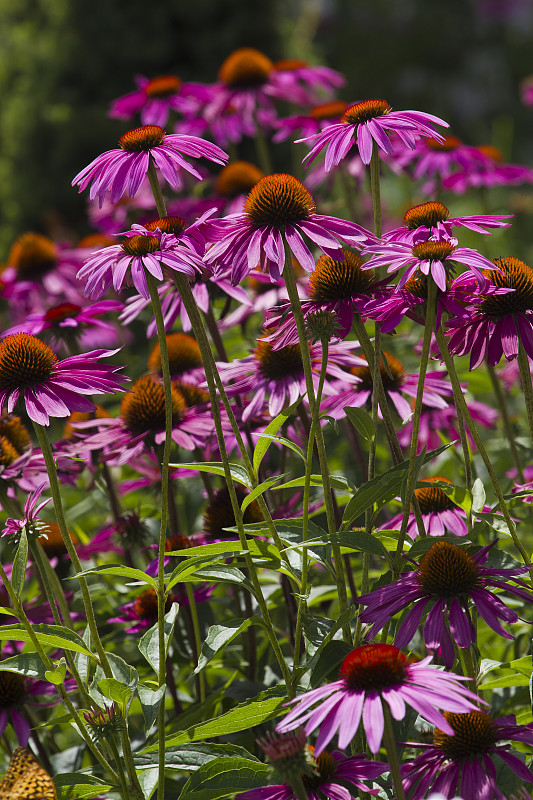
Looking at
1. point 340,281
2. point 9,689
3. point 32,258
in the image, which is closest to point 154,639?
point 9,689

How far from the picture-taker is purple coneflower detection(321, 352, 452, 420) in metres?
1.52

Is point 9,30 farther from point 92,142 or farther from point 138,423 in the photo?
point 138,423

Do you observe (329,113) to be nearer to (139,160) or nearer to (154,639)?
(139,160)

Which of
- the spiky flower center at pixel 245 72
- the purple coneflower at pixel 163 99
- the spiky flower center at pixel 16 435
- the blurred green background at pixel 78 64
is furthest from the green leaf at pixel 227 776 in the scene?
the blurred green background at pixel 78 64

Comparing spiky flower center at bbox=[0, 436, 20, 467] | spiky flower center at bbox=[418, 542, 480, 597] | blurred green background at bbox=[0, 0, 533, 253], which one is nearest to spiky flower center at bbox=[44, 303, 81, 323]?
spiky flower center at bbox=[0, 436, 20, 467]

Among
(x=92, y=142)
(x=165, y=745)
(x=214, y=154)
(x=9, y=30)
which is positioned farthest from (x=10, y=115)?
(x=165, y=745)

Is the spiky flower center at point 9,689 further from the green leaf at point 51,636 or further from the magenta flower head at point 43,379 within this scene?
the magenta flower head at point 43,379

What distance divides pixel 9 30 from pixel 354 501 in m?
5.23

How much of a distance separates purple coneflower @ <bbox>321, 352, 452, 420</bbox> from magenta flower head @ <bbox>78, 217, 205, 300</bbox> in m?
0.42

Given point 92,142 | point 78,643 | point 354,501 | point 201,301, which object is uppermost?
point 92,142

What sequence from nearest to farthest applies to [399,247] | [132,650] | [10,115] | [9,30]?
[399,247]
[132,650]
[10,115]
[9,30]

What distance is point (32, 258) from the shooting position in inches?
107

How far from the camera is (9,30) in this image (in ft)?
18.1

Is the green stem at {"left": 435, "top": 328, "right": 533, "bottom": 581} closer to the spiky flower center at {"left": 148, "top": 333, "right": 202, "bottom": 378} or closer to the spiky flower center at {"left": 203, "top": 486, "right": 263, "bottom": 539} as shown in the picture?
the spiky flower center at {"left": 203, "top": 486, "right": 263, "bottom": 539}
